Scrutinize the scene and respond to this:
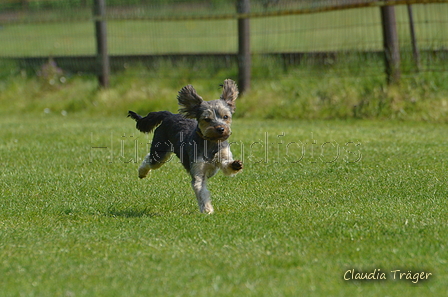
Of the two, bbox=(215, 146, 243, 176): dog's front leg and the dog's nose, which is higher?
the dog's nose

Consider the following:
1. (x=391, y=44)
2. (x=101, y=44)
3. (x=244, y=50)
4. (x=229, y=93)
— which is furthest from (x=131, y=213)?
(x=101, y=44)

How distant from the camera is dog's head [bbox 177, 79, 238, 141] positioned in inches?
241

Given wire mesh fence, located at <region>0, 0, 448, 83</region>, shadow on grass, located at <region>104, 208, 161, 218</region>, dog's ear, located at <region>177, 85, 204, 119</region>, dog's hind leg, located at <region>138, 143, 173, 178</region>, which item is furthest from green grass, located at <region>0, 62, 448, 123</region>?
shadow on grass, located at <region>104, 208, 161, 218</region>

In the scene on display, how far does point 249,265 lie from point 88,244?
4.40 ft

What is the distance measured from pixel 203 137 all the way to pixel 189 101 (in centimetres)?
45

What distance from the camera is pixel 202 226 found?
5555mm

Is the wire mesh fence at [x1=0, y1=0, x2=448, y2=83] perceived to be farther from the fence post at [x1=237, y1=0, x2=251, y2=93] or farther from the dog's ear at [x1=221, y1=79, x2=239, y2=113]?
Result: the dog's ear at [x1=221, y1=79, x2=239, y2=113]

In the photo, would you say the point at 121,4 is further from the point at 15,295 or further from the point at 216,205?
the point at 15,295

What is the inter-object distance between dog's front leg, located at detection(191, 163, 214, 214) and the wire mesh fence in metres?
6.87

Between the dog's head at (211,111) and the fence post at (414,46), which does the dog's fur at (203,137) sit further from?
the fence post at (414,46)

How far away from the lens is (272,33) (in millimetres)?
14352

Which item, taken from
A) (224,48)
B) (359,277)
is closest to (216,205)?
(359,277)

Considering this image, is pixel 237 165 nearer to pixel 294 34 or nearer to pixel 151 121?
pixel 151 121

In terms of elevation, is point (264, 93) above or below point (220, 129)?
below
